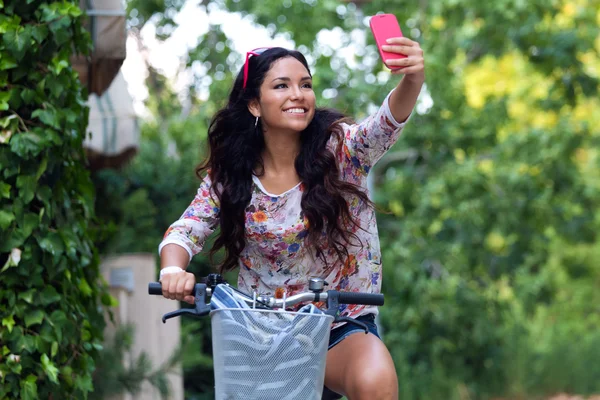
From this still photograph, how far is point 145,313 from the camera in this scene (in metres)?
7.47

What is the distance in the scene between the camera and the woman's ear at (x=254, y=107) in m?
3.71

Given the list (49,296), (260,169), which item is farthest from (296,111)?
(49,296)

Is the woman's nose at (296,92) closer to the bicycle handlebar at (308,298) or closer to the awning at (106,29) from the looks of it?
the bicycle handlebar at (308,298)

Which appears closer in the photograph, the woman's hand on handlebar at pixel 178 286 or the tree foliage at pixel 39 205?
the woman's hand on handlebar at pixel 178 286

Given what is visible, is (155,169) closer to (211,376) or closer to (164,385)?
(211,376)

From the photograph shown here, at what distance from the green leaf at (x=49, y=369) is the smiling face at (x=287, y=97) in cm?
131

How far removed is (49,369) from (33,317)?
22 cm

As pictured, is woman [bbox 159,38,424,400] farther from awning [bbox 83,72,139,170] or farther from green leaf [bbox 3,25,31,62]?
awning [bbox 83,72,139,170]

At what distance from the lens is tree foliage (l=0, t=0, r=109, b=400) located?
3977 mm

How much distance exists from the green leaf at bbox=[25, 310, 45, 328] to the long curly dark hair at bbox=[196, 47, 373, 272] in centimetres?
86

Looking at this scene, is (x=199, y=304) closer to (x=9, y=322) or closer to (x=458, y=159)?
(x=9, y=322)

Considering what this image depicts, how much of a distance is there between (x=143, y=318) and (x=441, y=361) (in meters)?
6.00

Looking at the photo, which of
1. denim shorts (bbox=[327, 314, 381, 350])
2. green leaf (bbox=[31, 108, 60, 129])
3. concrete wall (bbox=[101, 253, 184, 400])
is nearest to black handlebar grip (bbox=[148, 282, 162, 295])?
denim shorts (bbox=[327, 314, 381, 350])

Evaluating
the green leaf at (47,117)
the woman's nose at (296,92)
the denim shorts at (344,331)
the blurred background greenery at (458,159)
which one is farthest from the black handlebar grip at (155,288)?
the blurred background greenery at (458,159)
